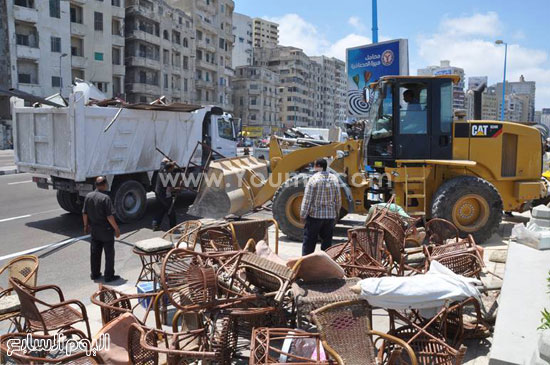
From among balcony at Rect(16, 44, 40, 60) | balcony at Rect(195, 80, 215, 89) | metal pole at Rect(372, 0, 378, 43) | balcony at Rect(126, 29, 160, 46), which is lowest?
metal pole at Rect(372, 0, 378, 43)

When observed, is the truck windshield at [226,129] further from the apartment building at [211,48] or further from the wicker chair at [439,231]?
the apartment building at [211,48]

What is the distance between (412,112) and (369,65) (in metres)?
3.25

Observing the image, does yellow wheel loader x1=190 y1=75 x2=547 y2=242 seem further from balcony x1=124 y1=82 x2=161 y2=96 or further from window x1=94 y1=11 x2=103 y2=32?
Result: balcony x1=124 y1=82 x2=161 y2=96

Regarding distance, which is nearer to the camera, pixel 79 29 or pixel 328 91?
pixel 79 29

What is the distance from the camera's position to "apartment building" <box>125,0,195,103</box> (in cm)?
5159

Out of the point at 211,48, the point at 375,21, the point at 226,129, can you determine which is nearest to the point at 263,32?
the point at 211,48

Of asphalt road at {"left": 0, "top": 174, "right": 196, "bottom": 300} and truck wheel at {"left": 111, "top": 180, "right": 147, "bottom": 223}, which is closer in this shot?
asphalt road at {"left": 0, "top": 174, "right": 196, "bottom": 300}

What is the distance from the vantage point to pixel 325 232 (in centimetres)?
650

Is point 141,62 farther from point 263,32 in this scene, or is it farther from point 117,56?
point 263,32

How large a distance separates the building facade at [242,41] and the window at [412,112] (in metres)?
108

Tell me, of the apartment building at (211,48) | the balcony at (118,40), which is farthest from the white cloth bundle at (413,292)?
the apartment building at (211,48)

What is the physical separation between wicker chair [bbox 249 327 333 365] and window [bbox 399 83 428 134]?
18.7 ft

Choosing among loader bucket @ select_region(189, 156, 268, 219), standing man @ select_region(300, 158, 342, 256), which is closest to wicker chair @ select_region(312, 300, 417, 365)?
standing man @ select_region(300, 158, 342, 256)

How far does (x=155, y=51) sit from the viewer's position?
180 feet
